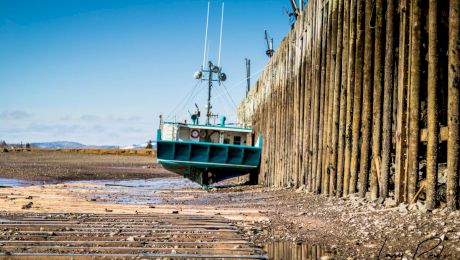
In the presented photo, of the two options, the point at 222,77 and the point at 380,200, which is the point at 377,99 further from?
the point at 222,77

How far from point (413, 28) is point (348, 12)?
2526 mm

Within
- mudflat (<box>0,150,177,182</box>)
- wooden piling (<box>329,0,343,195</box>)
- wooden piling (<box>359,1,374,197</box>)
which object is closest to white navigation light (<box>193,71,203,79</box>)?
mudflat (<box>0,150,177,182</box>)

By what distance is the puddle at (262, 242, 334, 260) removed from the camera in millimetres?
4527

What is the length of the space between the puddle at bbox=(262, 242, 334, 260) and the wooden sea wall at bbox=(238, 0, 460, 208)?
1580mm

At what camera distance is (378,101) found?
695 centimetres

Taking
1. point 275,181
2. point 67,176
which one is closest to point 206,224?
point 275,181

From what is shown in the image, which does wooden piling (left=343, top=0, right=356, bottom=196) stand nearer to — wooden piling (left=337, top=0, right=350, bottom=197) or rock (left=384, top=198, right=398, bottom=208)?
wooden piling (left=337, top=0, right=350, bottom=197)

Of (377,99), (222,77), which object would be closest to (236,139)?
(222,77)

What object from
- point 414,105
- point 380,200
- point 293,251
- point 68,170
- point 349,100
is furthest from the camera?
point 68,170

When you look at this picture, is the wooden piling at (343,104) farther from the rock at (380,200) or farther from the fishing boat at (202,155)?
the fishing boat at (202,155)

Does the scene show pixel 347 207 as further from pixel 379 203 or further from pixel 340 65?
pixel 340 65

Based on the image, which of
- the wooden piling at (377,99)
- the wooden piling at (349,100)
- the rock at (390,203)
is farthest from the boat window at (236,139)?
the rock at (390,203)

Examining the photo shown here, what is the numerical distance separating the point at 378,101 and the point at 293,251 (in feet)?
10.3

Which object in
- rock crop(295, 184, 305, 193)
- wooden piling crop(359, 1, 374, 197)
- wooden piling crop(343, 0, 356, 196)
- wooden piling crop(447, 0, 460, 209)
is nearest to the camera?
wooden piling crop(447, 0, 460, 209)
